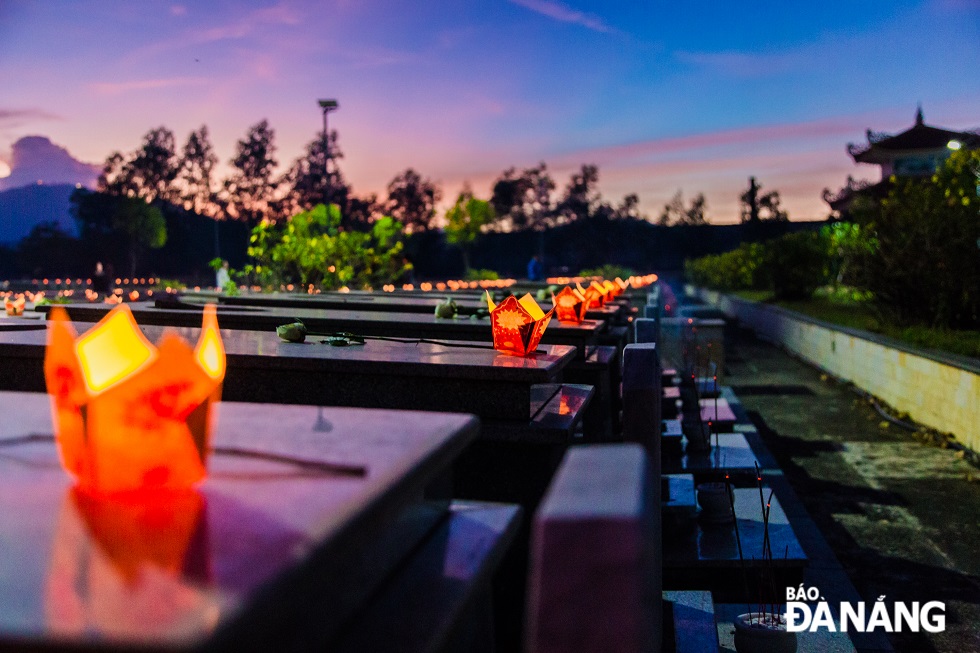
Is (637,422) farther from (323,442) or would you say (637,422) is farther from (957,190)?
(957,190)

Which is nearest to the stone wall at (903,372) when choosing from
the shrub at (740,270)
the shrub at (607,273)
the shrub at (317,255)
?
the shrub at (317,255)

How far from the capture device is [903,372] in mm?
10531

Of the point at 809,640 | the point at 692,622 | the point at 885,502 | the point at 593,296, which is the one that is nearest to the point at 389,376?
the point at 692,622

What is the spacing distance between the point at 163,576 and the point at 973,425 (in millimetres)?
8471

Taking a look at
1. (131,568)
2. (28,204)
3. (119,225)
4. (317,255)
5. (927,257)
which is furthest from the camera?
(28,204)

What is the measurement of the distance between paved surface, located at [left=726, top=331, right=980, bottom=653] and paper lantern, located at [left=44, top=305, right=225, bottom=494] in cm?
369

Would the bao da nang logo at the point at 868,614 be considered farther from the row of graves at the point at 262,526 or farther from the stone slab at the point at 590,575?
the stone slab at the point at 590,575

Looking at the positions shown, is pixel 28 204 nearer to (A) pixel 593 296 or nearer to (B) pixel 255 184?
→ (B) pixel 255 184

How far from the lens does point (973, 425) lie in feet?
27.3

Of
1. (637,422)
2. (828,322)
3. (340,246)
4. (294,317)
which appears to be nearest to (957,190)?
(828,322)

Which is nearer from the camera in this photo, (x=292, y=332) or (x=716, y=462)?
(x=292, y=332)

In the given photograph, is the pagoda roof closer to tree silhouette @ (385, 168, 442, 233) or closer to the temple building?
the temple building

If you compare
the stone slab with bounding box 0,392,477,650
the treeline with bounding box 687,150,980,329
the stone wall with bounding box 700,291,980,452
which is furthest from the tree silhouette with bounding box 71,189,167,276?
the stone slab with bounding box 0,392,477,650

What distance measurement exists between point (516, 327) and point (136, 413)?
2.55 metres
